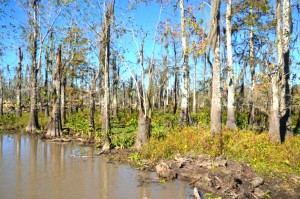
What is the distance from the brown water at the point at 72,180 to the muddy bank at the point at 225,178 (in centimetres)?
46

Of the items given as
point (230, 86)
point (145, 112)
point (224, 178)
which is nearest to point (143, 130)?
point (145, 112)

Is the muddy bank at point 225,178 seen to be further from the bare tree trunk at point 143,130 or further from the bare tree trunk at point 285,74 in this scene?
the bare tree trunk at point 285,74

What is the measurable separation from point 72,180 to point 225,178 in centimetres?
447

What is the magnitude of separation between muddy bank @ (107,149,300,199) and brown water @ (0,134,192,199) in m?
0.46

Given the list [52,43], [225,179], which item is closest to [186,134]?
[225,179]

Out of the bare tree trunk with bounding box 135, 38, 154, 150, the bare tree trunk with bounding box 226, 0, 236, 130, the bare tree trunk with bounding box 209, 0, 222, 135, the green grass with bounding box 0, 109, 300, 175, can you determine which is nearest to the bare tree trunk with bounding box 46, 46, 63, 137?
the bare tree trunk with bounding box 135, 38, 154, 150

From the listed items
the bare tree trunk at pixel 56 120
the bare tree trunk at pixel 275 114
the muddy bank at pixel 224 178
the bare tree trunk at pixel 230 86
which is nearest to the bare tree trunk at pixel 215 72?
the bare tree trunk at pixel 275 114

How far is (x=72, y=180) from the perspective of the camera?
31.8ft

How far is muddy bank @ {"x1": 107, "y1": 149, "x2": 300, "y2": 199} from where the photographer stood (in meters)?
8.43

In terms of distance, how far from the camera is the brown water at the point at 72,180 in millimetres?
8375

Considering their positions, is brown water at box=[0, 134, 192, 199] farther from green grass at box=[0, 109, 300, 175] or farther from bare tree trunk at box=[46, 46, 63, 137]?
bare tree trunk at box=[46, 46, 63, 137]

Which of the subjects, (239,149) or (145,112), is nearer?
(239,149)

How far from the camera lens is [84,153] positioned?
47.0 feet

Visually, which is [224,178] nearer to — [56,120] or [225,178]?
[225,178]
